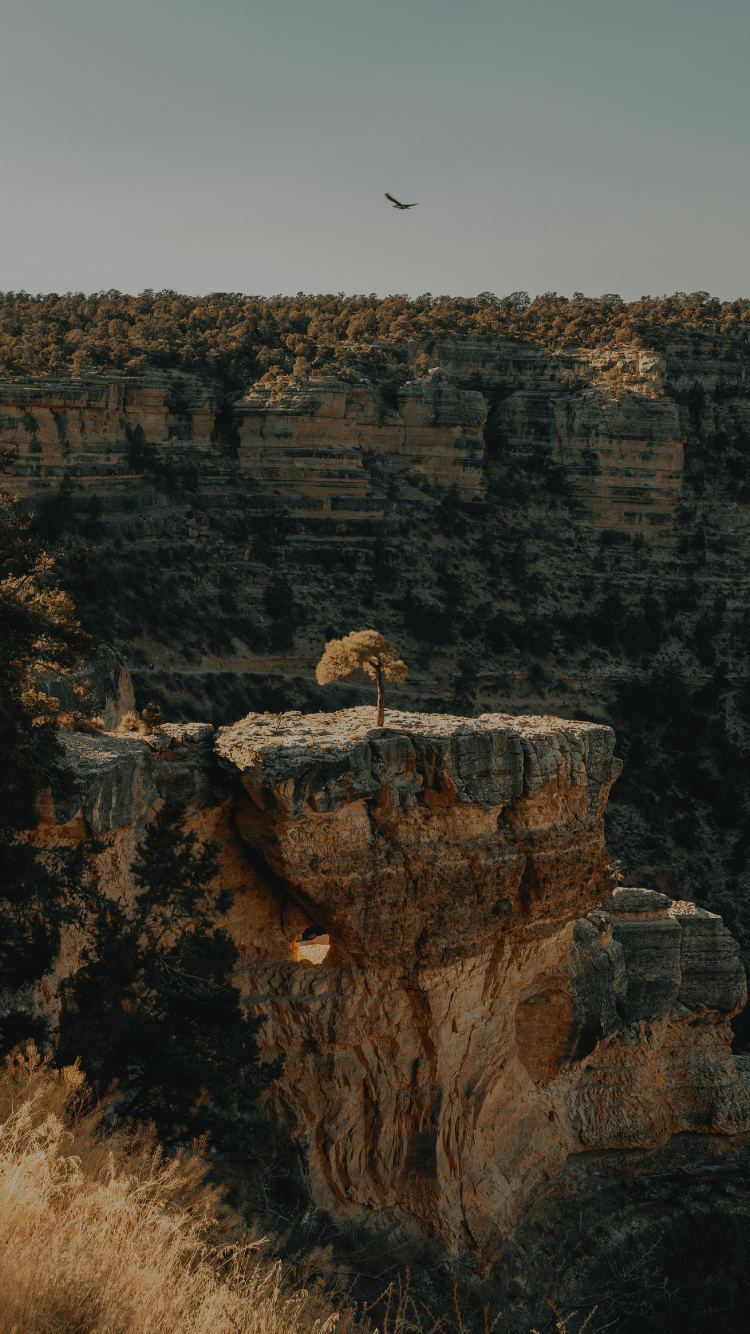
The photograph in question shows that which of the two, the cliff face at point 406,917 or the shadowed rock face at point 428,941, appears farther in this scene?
the shadowed rock face at point 428,941

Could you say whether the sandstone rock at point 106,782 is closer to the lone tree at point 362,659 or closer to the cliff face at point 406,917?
the cliff face at point 406,917

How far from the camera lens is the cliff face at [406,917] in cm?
1401

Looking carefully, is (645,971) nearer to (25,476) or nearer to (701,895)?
(701,895)

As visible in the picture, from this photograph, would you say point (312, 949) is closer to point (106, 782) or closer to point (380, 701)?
point (380, 701)

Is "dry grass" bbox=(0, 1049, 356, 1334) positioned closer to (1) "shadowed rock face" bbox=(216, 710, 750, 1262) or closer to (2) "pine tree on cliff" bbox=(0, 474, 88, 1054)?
(2) "pine tree on cliff" bbox=(0, 474, 88, 1054)

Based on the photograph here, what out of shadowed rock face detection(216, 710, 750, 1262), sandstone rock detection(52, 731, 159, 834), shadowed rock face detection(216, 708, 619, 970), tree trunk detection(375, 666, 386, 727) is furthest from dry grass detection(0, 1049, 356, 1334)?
tree trunk detection(375, 666, 386, 727)

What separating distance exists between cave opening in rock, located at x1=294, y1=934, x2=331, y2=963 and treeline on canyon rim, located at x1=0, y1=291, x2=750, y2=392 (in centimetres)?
3334

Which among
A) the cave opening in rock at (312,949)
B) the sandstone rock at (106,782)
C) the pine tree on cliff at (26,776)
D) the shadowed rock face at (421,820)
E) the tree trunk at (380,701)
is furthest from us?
the cave opening in rock at (312,949)

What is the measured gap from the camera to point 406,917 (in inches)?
580

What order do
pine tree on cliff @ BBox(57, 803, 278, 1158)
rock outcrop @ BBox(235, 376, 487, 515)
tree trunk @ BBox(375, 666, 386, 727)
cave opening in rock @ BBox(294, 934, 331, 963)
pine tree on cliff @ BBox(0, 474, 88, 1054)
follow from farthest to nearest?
rock outcrop @ BBox(235, 376, 487, 515) < cave opening in rock @ BBox(294, 934, 331, 963) < tree trunk @ BBox(375, 666, 386, 727) < pine tree on cliff @ BBox(57, 803, 278, 1158) < pine tree on cliff @ BBox(0, 474, 88, 1054)

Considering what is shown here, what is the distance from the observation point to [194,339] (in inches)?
2063

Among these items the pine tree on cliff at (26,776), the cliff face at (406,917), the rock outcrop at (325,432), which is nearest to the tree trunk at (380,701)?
the cliff face at (406,917)

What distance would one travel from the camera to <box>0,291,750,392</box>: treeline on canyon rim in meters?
47.2

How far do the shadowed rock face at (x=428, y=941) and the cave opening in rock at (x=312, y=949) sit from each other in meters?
0.63
